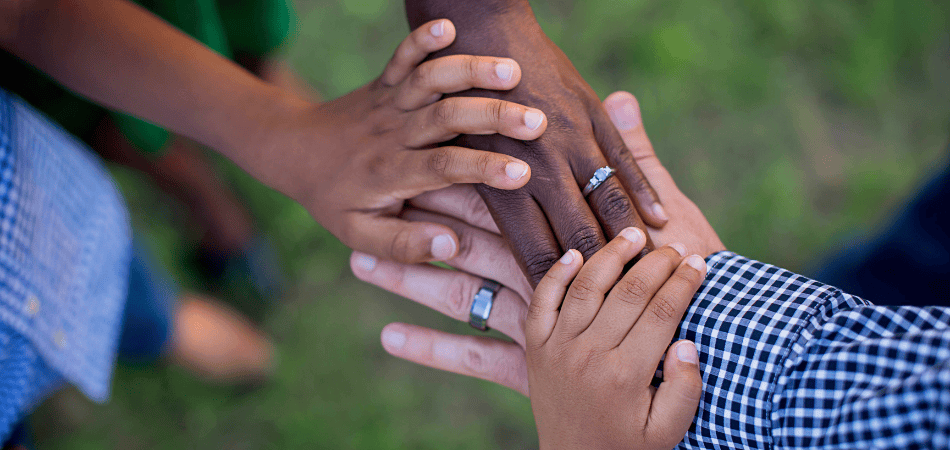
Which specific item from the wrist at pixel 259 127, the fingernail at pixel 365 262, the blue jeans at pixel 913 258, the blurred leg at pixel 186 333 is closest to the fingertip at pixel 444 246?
the fingernail at pixel 365 262

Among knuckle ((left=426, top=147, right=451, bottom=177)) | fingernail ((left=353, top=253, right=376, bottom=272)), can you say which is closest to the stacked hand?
fingernail ((left=353, top=253, right=376, bottom=272))

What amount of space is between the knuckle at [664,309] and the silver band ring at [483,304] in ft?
1.77

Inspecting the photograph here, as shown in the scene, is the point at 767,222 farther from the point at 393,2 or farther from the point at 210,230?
the point at 210,230

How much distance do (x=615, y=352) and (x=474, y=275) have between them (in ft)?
1.94

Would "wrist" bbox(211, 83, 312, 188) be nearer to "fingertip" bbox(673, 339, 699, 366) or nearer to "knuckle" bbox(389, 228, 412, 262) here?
"knuckle" bbox(389, 228, 412, 262)

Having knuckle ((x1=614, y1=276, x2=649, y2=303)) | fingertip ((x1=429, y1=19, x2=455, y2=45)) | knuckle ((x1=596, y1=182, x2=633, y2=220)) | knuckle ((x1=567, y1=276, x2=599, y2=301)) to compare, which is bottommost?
knuckle ((x1=567, y1=276, x2=599, y2=301))

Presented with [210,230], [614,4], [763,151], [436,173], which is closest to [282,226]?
[210,230]

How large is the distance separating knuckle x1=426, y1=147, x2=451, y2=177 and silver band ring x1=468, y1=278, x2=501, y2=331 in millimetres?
402

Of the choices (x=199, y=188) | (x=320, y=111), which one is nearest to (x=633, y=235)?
(x=320, y=111)

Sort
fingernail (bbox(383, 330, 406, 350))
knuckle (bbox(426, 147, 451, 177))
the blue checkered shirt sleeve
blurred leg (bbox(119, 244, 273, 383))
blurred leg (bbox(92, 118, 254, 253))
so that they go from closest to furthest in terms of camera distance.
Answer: the blue checkered shirt sleeve → knuckle (bbox(426, 147, 451, 177)) → fingernail (bbox(383, 330, 406, 350)) → blurred leg (bbox(119, 244, 273, 383)) → blurred leg (bbox(92, 118, 254, 253))

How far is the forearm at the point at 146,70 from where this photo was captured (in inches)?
53.7

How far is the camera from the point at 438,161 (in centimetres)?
123

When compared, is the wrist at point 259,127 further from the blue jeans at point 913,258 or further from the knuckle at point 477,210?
the blue jeans at point 913,258

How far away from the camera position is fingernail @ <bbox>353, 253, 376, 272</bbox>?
4.95 feet
